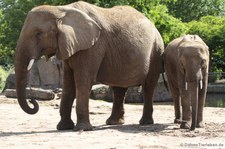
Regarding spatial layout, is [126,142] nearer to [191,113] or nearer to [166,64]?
[191,113]

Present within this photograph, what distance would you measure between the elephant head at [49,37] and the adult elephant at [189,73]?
1.87 metres

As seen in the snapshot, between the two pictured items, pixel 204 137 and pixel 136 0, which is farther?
pixel 136 0

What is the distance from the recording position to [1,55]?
5475cm

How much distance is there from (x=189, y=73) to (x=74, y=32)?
8.25ft

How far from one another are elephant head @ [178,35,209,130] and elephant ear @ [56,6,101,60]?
1.90 metres

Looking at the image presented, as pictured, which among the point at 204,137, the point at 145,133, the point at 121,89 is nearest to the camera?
the point at 204,137

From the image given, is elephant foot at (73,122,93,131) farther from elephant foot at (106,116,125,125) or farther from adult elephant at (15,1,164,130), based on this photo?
elephant foot at (106,116,125,125)

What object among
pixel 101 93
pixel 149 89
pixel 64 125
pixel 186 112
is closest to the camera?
pixel 186 112

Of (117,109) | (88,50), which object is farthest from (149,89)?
(88,50)

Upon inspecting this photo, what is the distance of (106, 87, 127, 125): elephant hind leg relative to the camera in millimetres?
12500

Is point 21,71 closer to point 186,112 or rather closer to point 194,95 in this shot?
point 194,95

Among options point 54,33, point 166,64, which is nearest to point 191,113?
point 166,64

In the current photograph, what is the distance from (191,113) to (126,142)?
7.45 ft

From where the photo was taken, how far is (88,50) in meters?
10.7
